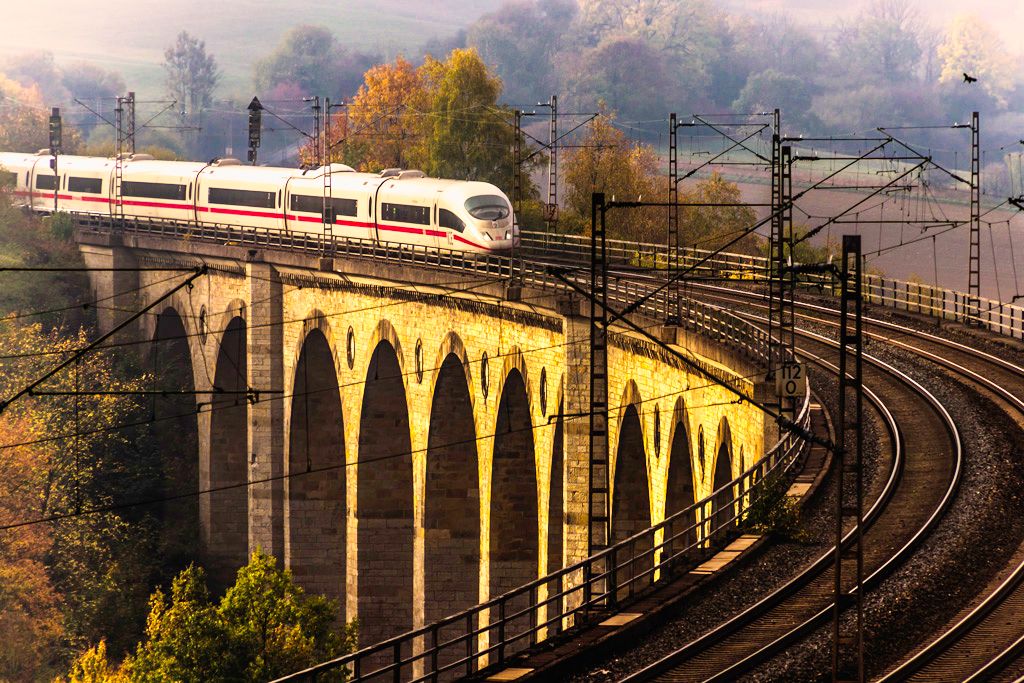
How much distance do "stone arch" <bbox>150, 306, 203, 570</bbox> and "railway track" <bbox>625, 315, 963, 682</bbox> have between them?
117ft

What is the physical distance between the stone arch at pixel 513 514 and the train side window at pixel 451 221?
1129cm

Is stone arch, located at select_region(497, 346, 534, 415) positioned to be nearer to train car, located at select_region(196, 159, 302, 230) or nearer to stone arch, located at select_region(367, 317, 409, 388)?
stone arch, located at select_region(367, 317, 409, 388)

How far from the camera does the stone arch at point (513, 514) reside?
48562 millimetres

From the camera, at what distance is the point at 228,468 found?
72188 mm

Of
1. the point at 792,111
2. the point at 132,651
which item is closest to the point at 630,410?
the point at 132,651

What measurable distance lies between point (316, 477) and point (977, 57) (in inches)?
4883

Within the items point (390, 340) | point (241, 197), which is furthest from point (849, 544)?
point (241, 197)

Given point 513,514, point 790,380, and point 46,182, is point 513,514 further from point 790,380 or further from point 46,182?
point 46,182

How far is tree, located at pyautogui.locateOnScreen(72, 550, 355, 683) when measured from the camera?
47000mm

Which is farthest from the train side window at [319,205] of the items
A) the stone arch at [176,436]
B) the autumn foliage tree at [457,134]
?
the autumn foliage tree at [457,134]

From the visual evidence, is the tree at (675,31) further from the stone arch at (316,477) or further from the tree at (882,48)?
the stone arch at (316,477)

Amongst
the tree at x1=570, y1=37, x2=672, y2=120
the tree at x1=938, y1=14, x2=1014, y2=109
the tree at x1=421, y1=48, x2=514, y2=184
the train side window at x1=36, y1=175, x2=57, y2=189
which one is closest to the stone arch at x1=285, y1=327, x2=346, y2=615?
the train side window at x1=36, y1=175, x2=57, y2=189

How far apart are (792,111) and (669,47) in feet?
66.0

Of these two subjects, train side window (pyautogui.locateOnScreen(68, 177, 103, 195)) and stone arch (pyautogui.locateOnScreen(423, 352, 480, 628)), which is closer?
stone arch (pyautogui.locateOnScreen(423, 352, 480, 628))
